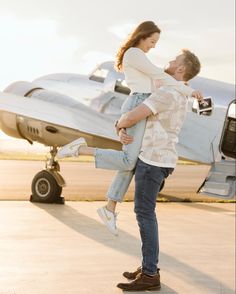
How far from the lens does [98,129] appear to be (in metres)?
12.1

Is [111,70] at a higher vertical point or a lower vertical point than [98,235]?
higher

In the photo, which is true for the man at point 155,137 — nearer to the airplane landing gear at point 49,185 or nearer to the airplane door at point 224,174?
the airplane door at point 224,174

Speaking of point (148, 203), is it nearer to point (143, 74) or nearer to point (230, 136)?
point (143, 74)

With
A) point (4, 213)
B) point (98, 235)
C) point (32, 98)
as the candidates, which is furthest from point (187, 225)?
point (32, 98)

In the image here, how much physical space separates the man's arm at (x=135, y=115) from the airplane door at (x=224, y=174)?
619 centimetres

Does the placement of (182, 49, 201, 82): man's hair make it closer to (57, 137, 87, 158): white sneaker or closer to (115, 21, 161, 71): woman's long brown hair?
(115, 21, 161, 71): woman's long brown hair

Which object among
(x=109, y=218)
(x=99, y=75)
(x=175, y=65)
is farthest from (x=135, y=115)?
(x=99, y=75)

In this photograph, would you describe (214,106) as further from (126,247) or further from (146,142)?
(146,142)

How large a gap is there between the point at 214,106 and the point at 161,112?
714 cm

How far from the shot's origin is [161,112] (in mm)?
4824

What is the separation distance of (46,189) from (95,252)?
5.35m

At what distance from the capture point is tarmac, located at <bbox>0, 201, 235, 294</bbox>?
17.5 ft

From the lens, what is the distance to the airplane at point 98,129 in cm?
1150

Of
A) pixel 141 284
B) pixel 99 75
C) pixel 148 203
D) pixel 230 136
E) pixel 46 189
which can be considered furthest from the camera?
pixel 99 75
